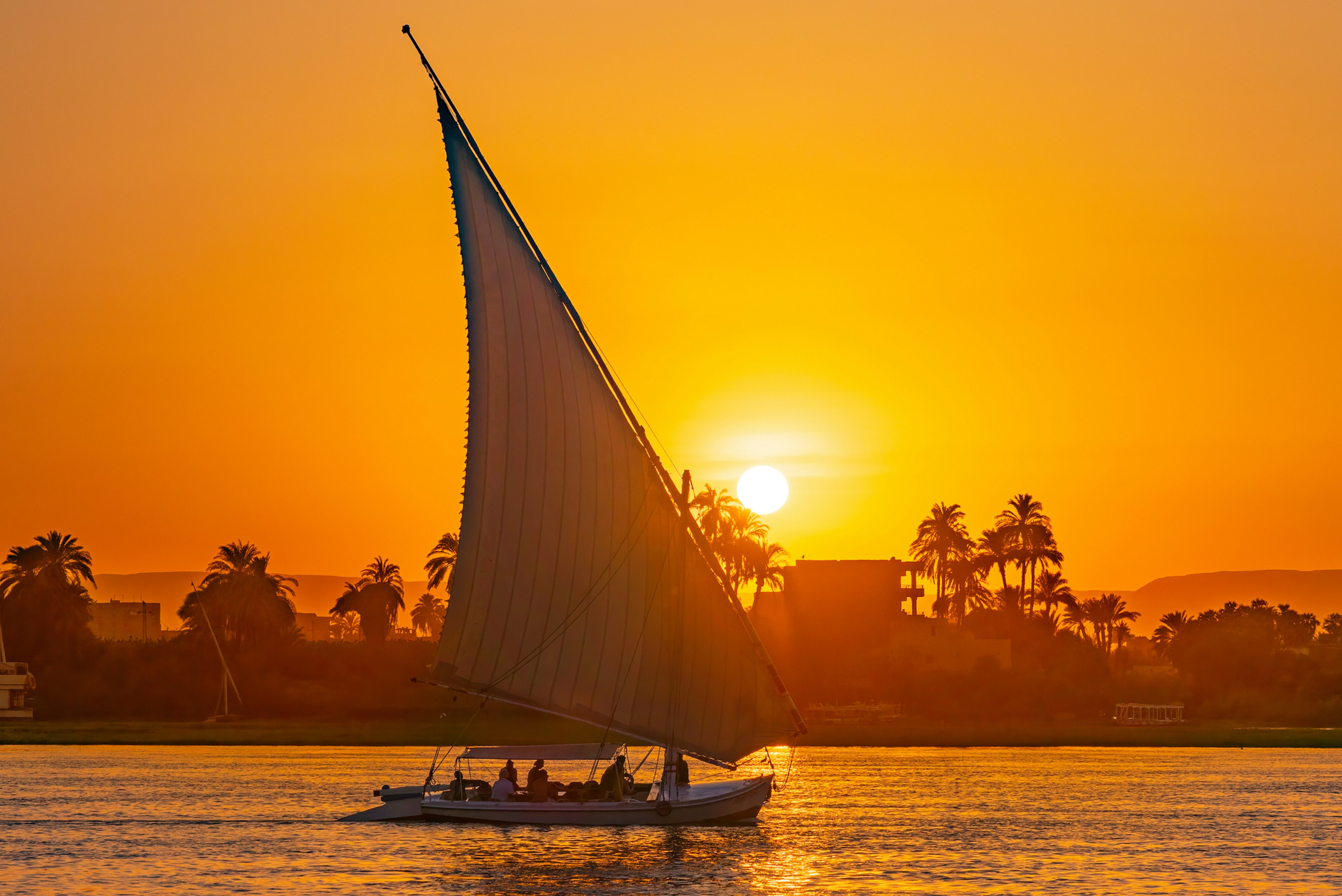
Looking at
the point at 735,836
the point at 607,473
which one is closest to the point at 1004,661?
the point at 735,836

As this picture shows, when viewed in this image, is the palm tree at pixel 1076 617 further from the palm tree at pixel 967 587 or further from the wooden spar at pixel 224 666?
the wooden spar at pixel 224 666

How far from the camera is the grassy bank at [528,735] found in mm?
118125

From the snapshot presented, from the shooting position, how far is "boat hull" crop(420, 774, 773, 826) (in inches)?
1992

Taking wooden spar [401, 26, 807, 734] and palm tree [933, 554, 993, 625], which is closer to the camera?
wooden spar [401, 26, 807, 734]

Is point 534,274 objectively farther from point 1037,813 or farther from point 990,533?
point 990,533

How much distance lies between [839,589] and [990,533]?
17.3 m

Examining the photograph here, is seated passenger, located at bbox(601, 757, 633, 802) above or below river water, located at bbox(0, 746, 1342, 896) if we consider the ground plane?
above

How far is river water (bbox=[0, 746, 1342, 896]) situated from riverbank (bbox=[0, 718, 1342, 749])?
83.5 ft

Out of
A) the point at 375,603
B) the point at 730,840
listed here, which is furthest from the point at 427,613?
the point at 730,840

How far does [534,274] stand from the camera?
4853 cm

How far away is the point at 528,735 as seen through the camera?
11888cm

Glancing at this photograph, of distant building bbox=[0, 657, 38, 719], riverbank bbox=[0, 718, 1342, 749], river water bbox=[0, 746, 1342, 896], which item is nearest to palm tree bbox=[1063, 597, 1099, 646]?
riverbank bbox=[0, 718, 1342, 749]

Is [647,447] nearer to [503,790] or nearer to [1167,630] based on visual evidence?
[503,790]

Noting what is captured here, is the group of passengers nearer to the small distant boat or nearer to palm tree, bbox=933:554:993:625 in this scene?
the small distant boat
